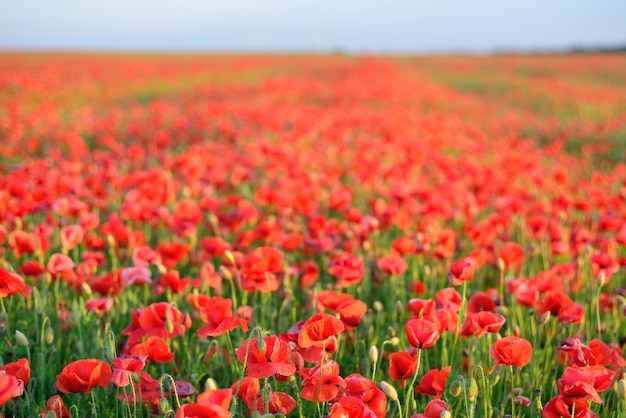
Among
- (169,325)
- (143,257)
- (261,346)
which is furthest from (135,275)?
(261,346)

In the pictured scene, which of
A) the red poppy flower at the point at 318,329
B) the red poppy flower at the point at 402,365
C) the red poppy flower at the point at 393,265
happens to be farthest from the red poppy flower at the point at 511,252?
the red poppy flower at the point at 318,329

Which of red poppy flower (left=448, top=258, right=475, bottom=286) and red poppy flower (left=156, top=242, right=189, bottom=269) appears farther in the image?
red poppy flower (left=156, top=242, right=189, bottom=269)

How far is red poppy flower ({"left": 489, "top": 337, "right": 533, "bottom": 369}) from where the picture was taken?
1.48 metres

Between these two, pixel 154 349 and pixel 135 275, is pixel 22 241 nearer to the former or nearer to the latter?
pixel 135 275

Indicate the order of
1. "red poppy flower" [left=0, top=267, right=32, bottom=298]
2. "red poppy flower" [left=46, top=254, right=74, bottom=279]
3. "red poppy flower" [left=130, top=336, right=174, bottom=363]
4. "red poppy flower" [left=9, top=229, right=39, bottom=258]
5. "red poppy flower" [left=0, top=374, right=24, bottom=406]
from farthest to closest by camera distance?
"red poppy flower" [left=9, top=229, right=39, bottom=258]
"red poppy flower" [left=46, top=254, right=74, bottom=279]
"red poppy flower" [left=0, top=267, right=32, bottom=298]
"red poppy flower" [left=130, top=336, right=174, bottom=363]
"red poppy flower" [left=0, top=374, right=24, bottom=406]

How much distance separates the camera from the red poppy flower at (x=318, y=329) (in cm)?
140

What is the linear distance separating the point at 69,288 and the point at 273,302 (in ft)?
3.27

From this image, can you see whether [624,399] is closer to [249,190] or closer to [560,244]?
[560,244]

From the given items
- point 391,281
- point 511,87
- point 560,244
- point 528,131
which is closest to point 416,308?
point 391,281

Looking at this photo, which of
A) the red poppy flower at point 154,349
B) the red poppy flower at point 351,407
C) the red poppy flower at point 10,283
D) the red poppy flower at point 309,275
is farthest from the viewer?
the red poppy flower at point 309,275

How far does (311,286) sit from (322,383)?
1.42m

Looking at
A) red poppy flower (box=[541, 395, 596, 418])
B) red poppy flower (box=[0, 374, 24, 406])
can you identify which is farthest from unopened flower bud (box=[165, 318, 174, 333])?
red poppy flower (box=[541, 395, 596, 418])

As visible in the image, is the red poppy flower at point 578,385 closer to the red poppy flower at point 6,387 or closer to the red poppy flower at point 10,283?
the red poppy flower at point 6,387

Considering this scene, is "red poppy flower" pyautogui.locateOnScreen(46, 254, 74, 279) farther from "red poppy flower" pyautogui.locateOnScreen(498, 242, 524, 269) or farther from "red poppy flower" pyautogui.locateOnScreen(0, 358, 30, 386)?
"red poppy flower" pyautogui.locateOnScreen(498, 242, 524, 269)
